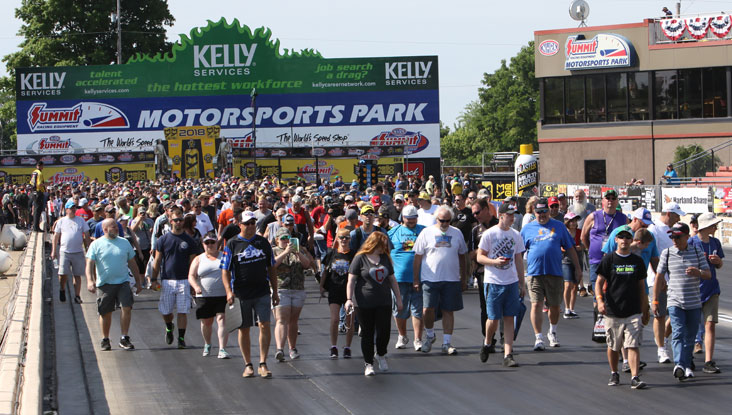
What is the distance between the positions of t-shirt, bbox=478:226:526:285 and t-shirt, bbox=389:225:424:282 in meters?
1.31

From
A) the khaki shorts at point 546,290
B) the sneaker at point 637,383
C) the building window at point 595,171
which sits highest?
the building window at point 595,171

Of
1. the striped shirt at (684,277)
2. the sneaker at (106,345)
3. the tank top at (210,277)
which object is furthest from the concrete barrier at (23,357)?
the striped shirt at (684,277)

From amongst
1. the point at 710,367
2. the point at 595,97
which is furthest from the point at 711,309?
the point at 595,97

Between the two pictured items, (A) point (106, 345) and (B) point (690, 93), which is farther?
(B) point (690, 93)

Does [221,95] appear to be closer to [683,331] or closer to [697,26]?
[697,26]

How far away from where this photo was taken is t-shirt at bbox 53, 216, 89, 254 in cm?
1647

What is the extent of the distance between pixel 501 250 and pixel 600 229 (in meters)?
2.97

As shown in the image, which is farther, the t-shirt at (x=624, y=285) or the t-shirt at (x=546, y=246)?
the t-shirt at (x=546, y=246)

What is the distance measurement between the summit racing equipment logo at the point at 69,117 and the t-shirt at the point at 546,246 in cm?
5576

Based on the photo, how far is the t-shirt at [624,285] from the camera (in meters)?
9.48

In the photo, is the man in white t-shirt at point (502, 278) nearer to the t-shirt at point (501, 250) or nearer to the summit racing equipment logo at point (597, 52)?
the t-shirt at point (501, 250)

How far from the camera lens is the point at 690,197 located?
94.0ft

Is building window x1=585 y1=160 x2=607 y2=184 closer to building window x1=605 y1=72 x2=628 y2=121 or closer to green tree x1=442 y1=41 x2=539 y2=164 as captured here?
building window x1=605 y1=72 x2=628 y2=121

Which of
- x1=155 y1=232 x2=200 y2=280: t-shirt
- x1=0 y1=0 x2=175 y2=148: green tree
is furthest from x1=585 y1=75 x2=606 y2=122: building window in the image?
x1=0 y1=0 x2=175 y2=148: green tree
